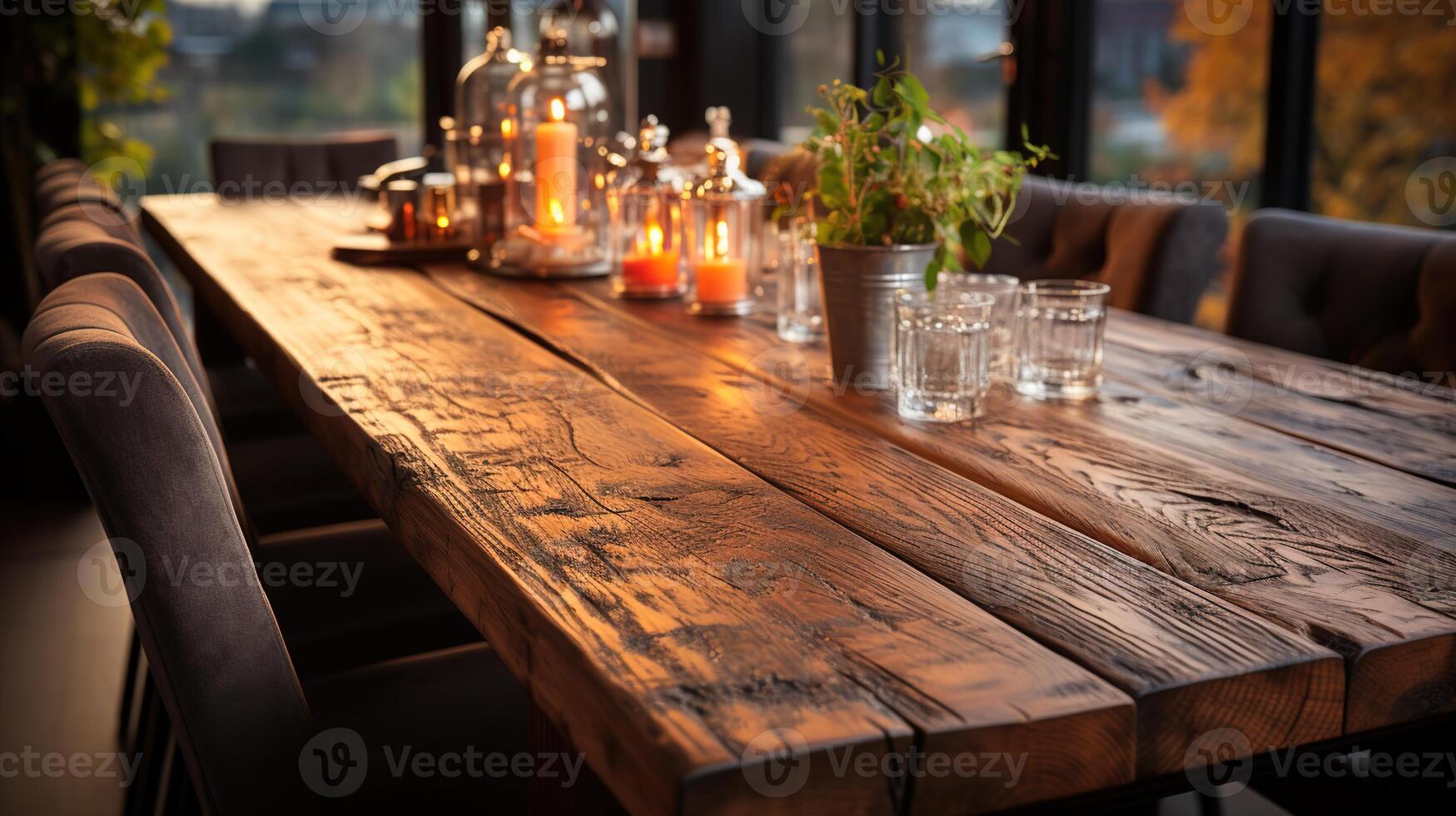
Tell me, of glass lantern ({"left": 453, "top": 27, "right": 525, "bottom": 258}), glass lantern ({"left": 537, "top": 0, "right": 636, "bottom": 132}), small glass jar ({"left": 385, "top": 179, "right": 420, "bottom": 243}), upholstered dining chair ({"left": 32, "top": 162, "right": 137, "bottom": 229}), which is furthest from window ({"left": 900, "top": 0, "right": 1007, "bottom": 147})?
upholstered dining chair ({"left": 32, "top": 162, "right": 137, "bottom": 229})

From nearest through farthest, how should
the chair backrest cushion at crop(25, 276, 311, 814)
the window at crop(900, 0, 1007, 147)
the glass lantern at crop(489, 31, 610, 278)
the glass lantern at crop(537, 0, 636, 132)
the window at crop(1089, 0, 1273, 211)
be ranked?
the chair backrest cushion at crop(25, 276, 311, 814)
the glass lantern at crop(489, 31, 610, 278)
the window at crop(1089, 0, 1273, 211)
the window at crop(900, 0, 1007, 147)
the glass lantern at crop(537, 0, 636, 132)

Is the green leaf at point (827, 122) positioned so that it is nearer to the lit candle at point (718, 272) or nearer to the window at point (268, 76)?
the lit candle at point (718, 272)

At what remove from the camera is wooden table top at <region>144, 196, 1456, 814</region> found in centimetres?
67

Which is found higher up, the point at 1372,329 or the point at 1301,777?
the point at 1372,329

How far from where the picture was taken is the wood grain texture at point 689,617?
0.64 meters

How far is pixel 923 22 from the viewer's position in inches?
178

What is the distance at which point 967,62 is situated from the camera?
14.1ft

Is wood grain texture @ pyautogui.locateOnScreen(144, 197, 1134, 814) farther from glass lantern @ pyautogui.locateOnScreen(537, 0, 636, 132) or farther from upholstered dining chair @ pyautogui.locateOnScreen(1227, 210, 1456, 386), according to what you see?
glass lantern @ pyautogui.locateOnScreen(537, 0, 636, 132)

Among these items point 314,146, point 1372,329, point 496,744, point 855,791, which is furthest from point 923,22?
point 855,791

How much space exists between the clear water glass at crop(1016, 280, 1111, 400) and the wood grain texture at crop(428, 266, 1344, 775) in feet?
0.89

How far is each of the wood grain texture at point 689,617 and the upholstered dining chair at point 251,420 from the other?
0.95 feet

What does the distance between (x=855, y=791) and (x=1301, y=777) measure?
1320 millimetres

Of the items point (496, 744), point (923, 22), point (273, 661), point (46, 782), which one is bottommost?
point (46, 782)

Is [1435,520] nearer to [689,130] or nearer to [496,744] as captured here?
[496,744]
